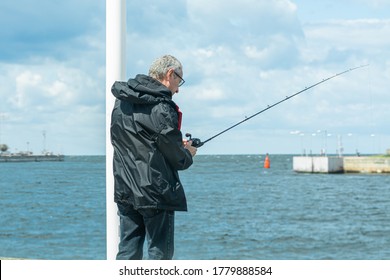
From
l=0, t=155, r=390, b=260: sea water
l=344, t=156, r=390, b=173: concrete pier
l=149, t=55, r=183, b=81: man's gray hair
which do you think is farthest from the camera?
l=344, t=156, r=390, b=173: concrete pier

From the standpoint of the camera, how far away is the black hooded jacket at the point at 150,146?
2.85 meters

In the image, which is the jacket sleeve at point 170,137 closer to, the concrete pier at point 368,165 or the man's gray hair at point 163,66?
the man's gray hair at point 163,66

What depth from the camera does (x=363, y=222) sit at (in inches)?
1203

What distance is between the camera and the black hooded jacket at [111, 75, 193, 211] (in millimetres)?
2846

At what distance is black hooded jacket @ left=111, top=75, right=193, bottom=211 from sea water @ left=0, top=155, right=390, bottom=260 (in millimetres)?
17918

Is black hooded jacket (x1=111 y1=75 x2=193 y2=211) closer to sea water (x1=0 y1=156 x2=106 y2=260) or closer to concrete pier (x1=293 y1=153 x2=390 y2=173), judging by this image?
sea water (x1=0 y1=156 x2=106 y2=260)

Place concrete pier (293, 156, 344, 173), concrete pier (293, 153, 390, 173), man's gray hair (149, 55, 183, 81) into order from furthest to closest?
concrete pier (293, 156, 344, 173) < concrete pier (293, 153, 390, 173) < man's gray hair (149, 55, 183, 81)

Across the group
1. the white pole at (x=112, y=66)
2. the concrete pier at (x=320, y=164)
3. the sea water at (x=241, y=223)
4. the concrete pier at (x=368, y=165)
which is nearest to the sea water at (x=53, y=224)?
the sea water at (x=241, y=223)

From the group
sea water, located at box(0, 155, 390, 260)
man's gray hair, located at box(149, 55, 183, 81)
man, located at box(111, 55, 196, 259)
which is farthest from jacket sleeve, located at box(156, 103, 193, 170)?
sea water, located at box(0, 155, 390, 260)

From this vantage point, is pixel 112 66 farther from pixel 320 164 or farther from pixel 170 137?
pixel 320 164

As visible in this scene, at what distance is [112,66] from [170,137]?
2.97 feet

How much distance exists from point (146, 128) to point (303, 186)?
50.6 metres

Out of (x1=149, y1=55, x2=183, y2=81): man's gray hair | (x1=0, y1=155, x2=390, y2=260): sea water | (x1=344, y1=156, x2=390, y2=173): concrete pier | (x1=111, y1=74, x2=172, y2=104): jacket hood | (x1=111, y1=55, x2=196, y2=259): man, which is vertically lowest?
(x1=0, y1=155, x2=390, y2=260): sea water
